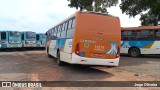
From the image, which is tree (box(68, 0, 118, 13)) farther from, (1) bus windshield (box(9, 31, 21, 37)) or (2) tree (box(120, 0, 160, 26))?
(1) bus windshield (box(9, 31, 21, 37))

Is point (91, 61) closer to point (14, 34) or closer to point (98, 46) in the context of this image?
point (98, 46)

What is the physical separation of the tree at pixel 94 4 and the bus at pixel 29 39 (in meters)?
8.48

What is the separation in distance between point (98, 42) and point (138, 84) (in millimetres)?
3616

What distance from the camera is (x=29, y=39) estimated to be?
41.1m

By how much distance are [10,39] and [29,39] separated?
385 cm

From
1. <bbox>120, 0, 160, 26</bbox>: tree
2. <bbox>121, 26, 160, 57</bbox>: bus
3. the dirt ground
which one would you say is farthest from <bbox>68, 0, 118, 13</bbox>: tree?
the dirt ground

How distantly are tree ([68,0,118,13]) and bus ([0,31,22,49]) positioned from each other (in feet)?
27.7

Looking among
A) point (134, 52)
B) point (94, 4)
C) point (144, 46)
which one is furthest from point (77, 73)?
point (94, 4)

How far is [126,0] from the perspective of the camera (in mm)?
31766

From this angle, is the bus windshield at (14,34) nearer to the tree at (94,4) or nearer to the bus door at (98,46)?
the tree at (94,4)

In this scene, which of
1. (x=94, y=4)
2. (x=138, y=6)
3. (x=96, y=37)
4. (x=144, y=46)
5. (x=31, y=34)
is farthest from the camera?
(x=31, y=34)

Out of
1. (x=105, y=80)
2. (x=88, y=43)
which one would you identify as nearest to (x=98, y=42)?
(x=88, y=43)

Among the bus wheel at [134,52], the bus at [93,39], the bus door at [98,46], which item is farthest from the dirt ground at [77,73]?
the bus wheel at [134,52]

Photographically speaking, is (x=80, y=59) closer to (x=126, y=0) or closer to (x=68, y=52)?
(x=68, y=52)
